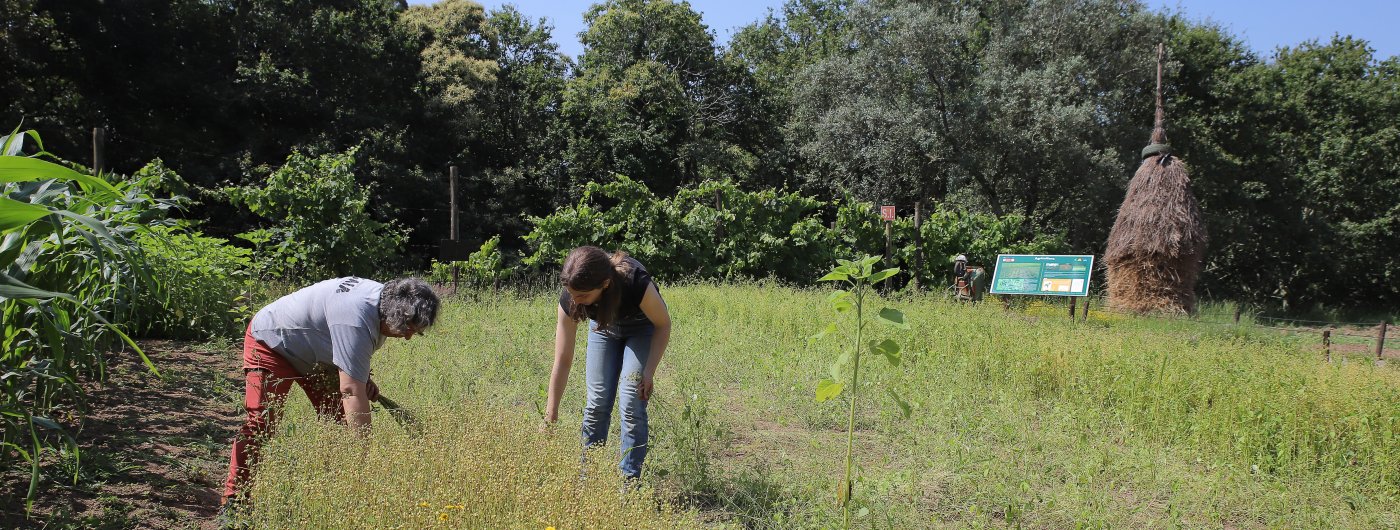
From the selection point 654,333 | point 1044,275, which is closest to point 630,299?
point 654,333

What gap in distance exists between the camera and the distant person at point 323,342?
3.16 meters

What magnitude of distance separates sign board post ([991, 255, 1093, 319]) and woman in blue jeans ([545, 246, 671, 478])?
29.5ft

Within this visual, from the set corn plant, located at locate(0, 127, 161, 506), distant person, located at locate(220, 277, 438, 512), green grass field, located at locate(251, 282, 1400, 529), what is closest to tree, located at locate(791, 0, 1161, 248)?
green grass field, located at locate(251, 282, 1400, 529)

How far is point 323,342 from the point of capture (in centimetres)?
338

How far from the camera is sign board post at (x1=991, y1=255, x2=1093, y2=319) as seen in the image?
11.8 metres

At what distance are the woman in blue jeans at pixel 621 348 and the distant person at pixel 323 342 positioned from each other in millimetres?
621

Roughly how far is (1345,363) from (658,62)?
21328mm

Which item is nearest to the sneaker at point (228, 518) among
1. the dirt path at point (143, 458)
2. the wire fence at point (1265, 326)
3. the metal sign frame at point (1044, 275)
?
the dirt path at point (143, 458)

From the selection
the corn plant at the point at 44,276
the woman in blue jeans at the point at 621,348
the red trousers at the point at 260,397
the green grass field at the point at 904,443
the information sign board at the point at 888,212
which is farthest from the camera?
the information sign board at the point at 888,212

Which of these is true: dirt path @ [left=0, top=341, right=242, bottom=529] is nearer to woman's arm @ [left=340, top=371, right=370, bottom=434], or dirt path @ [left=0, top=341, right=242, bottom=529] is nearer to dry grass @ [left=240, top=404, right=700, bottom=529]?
dry grass @ [left=240, top=404, right=700, bottom=529]

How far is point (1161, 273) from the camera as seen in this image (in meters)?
13.4

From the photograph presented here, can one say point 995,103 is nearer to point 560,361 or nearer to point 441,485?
point 560,361

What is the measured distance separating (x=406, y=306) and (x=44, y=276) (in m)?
1.55

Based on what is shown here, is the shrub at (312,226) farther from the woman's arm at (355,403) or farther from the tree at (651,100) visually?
the tree at (651,100)
